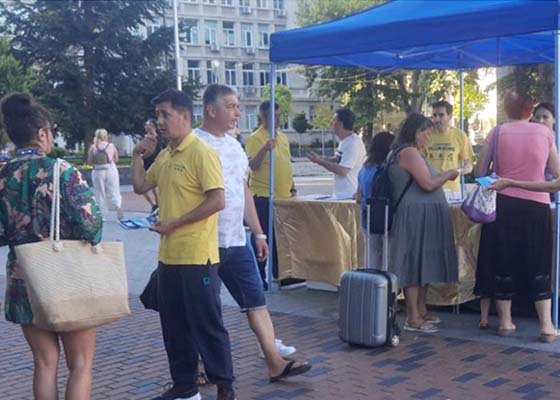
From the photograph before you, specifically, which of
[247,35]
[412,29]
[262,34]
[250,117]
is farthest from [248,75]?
[412,29]

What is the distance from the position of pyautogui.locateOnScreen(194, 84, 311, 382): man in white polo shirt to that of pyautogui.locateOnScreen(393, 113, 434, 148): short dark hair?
1.64m

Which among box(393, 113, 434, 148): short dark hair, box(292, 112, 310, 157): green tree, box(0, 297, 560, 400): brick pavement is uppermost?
box(292, 112, 310, 157): green tree

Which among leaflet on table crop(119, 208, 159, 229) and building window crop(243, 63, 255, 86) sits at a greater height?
building window crop(243, 63, 255, 86)

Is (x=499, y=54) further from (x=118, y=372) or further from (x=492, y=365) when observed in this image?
(x=118, y=372)

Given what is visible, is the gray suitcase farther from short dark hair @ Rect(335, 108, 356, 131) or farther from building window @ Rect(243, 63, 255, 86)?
building window @ Rect(243, 63, 255, 86)

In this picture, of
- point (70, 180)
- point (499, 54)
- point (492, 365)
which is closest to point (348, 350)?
point (492, 365)

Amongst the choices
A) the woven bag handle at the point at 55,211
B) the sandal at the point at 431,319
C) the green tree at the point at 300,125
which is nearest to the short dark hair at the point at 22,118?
the woven bag handle at the point at 55,211

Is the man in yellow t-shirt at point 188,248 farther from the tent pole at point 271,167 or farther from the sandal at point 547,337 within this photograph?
the tent pole at point 271,167

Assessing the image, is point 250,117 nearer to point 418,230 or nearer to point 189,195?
point 418,230

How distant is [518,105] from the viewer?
19.3ft

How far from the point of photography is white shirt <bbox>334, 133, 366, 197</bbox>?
7.51 metres

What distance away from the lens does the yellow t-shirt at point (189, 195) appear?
4.22 metres

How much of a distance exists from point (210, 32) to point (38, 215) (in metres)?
68.0

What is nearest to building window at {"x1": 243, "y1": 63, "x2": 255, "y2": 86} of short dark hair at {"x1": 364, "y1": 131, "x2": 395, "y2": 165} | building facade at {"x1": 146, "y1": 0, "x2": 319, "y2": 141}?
building facade at {"x1": 146, "y1": 0, "x2": 319, "y2": 141}
